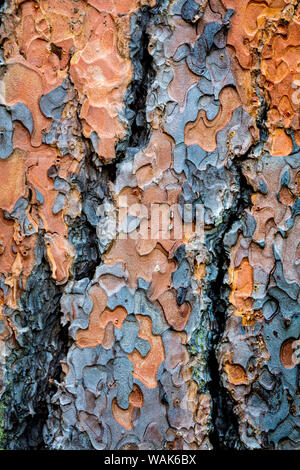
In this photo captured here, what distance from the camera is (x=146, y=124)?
72cm

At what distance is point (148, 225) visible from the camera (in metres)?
0.70

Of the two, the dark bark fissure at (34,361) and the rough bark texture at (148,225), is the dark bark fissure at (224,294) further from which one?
the dark bark fissure at (34,361)

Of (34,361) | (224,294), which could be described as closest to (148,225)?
(224,294)

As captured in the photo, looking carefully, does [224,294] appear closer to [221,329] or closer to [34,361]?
[221,329]

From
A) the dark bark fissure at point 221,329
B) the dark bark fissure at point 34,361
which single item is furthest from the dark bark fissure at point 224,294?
the dark bark fissure at point 34,361

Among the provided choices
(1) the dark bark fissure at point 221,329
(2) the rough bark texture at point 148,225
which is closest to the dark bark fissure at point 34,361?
(2) the rough bark texture at point 148,225

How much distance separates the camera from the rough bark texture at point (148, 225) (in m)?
0.70

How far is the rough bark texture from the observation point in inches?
27.5

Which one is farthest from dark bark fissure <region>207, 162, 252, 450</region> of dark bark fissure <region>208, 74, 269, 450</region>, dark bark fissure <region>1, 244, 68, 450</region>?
dark bark fissure <region>1, 244, 68, 450</region>

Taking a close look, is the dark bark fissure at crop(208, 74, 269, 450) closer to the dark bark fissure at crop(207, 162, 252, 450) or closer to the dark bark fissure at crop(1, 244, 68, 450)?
the dark bark fissure at crop(207, 162, 252, 450)

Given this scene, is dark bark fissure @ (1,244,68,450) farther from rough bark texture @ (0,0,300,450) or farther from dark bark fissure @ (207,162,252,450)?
dark bark fissure @ (207,162,252,450)

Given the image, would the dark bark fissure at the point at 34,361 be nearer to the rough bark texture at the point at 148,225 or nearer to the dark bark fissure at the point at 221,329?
the rough bark texture at the point at 148,225

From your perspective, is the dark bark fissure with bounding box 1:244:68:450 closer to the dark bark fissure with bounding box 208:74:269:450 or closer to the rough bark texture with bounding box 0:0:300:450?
the rough bark texture with bounding box 0:0:300:450
